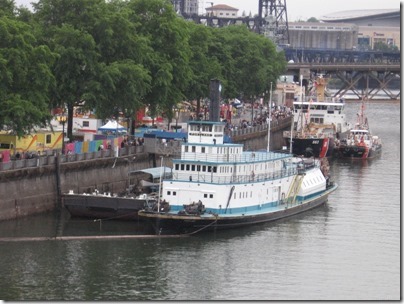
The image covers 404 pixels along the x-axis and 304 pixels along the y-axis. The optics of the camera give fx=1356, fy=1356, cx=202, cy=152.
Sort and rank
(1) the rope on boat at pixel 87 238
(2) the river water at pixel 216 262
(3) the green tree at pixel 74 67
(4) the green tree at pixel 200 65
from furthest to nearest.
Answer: (4) the green tree at pixel 200 65 < (3) the green tree at pixel 74 67 < (1) the rope on boat at pixel 87 238 < (2) the river water at pixel 216 262

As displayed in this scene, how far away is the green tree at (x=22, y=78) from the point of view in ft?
268

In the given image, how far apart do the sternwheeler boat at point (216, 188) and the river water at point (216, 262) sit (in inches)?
41.3

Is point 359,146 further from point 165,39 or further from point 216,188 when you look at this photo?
point 216,188

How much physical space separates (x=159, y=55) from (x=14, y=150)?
2348 centimetres

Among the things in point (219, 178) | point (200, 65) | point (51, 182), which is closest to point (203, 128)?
point (219, 178)

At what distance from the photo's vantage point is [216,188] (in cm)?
7844

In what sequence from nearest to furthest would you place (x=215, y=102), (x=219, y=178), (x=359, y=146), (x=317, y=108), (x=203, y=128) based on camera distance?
(x=219, y=178) < (x=203, y=128) < (x=215, y=102) < (x=359, y=146) < (x=317, y=108)

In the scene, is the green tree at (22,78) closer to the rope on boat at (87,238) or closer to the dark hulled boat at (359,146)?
the rope on boat at (87,238)

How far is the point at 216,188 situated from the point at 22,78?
14837 millimetres

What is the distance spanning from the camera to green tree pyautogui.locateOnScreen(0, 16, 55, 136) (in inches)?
3216

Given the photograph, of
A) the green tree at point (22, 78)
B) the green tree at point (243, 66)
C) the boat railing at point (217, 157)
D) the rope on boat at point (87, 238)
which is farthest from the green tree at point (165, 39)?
the rope on boat at point (87, 238)

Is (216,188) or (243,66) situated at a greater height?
(243,66)

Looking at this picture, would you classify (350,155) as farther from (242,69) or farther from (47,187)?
(47,187)

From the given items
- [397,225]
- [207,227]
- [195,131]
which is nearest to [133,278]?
[207,227]
